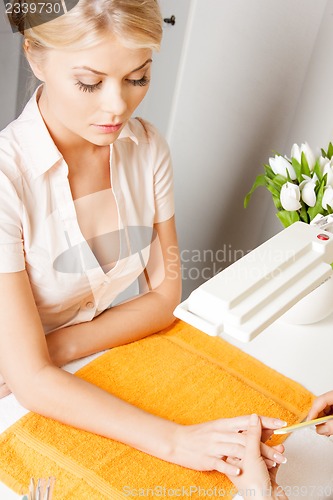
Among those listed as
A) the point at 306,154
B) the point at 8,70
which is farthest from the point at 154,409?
the point at 8,70

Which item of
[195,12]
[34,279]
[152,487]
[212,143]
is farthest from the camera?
[212,143]

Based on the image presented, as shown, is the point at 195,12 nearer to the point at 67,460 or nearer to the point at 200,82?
the point at 200,82

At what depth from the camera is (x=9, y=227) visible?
990 millimetres

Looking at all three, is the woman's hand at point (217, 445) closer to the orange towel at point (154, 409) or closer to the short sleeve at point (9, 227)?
the orange towel at point (154, 409)

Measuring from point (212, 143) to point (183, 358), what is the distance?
743 mm

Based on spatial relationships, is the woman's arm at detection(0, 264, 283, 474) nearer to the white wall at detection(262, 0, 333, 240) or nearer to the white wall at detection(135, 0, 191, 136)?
the white wall at detection(262, 0, 333, 240)

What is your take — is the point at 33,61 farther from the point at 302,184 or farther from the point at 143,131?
the point at 302,184

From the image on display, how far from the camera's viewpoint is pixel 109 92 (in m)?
0.94

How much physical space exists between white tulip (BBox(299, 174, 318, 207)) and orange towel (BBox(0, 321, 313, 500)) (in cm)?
32

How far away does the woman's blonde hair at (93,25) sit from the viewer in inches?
35.4

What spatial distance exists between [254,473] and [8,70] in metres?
1.74

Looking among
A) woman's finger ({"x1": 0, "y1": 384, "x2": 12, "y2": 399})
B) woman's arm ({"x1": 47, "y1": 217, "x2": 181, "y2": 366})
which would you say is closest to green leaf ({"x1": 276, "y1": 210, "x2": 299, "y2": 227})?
woman's arm ({"x1": 47, "y1": 217, "x2": 181, "y2": 366})

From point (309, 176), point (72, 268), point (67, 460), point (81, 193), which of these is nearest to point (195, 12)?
point (309, 176)

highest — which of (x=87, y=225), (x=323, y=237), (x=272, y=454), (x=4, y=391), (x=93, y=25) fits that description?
(x=93, y=25)
